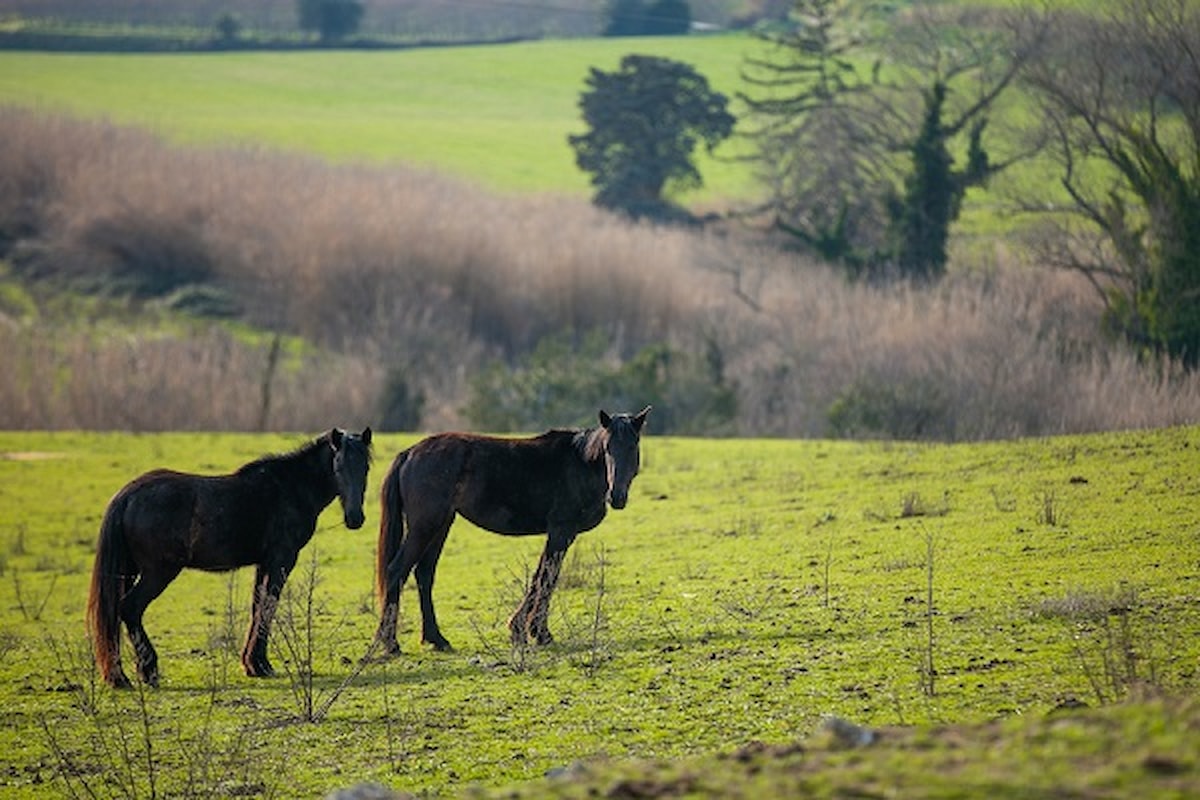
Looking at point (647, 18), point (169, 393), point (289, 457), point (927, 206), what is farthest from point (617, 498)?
point (647, 18)

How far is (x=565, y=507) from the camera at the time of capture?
49.7 ft

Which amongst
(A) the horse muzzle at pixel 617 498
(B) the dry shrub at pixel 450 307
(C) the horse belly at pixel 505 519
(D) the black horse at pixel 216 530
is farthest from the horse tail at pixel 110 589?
(B) the dry shrub at pixel 450 307

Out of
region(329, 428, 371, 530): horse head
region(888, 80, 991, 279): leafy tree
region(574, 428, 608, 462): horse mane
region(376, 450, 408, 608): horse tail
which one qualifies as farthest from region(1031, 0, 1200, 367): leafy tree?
region(329, 428, 371, 530): horse head

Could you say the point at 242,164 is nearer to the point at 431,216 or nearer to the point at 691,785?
the point at 431,216

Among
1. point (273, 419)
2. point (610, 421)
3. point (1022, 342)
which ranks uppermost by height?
point (610, 421)

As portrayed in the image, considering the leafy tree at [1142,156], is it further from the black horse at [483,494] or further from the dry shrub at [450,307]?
the black horse at [483,494]

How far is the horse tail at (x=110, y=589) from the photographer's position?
13812 millimetres

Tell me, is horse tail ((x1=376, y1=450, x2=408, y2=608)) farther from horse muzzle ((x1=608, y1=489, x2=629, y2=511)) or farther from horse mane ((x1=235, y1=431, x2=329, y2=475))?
horse muzzle ((x1=608, y1=489, x2=629, y2=511))

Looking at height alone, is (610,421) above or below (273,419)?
above

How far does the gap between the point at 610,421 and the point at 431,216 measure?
132ft

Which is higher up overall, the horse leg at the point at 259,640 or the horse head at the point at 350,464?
the horse head at the point at 350,464

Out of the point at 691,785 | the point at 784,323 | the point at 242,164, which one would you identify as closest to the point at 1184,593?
the point at 691,785

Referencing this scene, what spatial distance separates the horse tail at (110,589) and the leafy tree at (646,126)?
57.5 m

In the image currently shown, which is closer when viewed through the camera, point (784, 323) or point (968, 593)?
point (968, 593)
